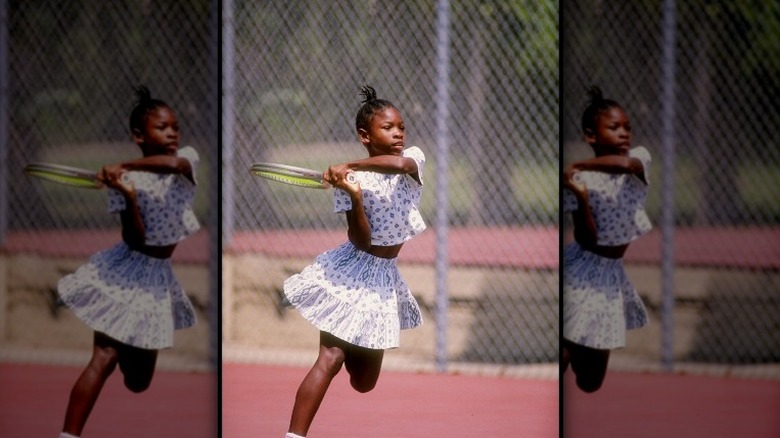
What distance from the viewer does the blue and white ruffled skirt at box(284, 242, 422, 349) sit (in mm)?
5020

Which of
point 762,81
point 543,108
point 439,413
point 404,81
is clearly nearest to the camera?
point 762,81

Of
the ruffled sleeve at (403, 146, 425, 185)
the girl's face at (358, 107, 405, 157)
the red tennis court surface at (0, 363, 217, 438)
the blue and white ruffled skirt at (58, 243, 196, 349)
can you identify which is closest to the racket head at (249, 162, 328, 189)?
the girl's face at (358, 107, 405, 157)

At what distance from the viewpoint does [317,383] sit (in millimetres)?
5039

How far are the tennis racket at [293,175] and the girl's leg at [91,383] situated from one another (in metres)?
0.95

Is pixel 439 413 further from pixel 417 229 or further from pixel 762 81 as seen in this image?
pixel 762 81

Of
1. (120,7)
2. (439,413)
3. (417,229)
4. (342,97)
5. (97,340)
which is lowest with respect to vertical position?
(439,413)

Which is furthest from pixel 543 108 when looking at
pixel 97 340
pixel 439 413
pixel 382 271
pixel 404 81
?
pixel 97 340

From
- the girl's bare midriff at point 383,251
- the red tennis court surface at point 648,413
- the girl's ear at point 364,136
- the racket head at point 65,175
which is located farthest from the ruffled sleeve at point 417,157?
the racket head at point 65,175

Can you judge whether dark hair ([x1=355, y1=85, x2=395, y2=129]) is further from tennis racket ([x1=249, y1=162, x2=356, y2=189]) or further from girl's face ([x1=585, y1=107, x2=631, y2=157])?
girl's face ([x1=585, y1=107, x2=631, y2=157])

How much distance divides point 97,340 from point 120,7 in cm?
133

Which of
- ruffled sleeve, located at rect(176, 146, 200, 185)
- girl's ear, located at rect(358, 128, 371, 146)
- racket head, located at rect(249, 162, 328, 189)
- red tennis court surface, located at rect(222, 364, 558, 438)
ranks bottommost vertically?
red tennis court surface, located at rect(222, 364, 558, 438)

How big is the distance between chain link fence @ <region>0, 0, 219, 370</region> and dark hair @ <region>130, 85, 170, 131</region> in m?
0.03

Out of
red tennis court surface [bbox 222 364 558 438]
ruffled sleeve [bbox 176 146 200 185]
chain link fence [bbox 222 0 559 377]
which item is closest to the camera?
ruffled sleeve [bbox 176 146 200 185]

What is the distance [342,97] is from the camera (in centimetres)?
619
